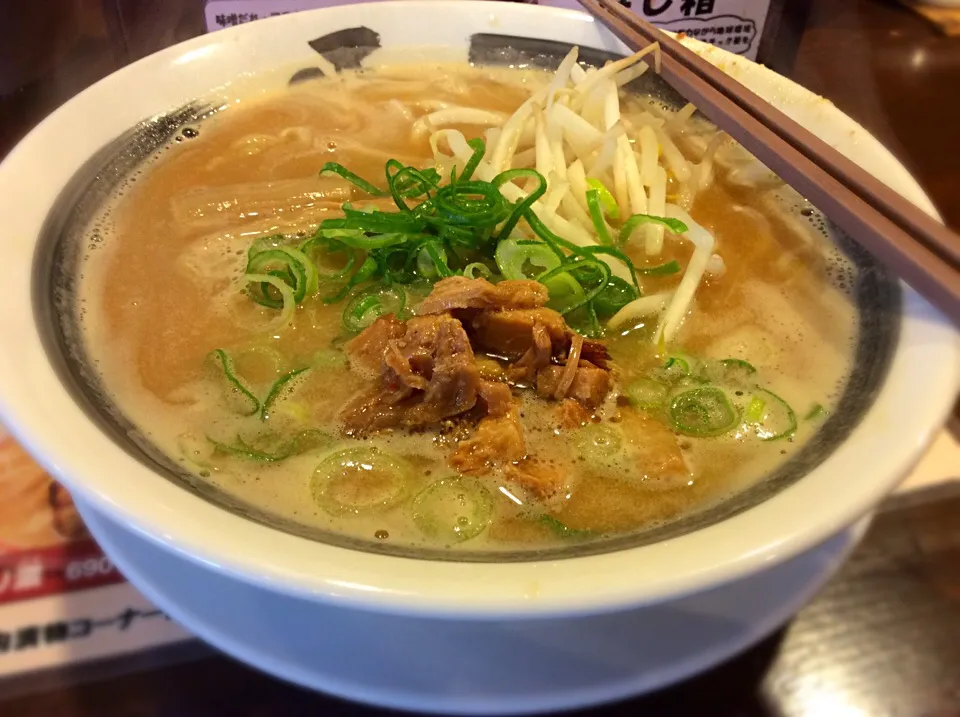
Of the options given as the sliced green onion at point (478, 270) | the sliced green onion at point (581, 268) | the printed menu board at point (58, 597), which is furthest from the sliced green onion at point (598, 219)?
the printed menu board at point (58, 597)

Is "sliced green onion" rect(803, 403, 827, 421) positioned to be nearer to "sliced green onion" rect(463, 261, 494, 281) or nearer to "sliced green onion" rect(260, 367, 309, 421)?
"sliced green onion" rect(463, 261, 494, 281)

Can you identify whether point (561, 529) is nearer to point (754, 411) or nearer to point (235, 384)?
point (754, 411)

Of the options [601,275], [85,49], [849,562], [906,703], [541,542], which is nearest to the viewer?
[541,542]

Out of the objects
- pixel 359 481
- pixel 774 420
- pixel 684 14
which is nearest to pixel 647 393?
pixel 774 420

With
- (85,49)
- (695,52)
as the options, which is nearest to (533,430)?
(695,52)

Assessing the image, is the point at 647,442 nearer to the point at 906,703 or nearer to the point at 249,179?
the point at 906,703

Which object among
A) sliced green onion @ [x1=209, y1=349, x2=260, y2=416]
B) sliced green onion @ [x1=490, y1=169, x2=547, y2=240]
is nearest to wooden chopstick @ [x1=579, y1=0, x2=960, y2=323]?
sliced green onion @ [x1=490, y1=169, x2=547, y2=240]
